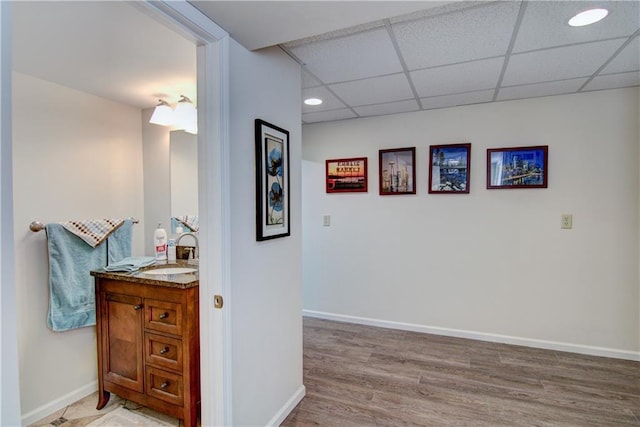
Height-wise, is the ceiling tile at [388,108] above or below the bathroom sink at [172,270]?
above

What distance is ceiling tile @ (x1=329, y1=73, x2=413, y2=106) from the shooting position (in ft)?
7.84

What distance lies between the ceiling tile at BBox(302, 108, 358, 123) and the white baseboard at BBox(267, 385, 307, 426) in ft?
7.94

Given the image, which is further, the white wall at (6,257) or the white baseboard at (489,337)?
the white baseboard at (489,337)

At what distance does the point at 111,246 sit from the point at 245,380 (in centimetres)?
148

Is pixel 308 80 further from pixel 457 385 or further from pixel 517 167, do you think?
pixel 457 385

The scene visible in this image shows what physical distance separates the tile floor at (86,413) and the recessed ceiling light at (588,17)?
3.10 meters

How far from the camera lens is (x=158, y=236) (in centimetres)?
238

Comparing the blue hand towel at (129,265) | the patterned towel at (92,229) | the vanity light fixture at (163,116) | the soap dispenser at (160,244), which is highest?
the vanity light fixture at (163,116)

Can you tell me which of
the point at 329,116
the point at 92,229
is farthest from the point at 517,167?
the point at 92,229

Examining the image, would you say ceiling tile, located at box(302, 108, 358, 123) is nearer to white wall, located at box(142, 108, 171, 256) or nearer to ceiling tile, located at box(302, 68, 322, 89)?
ceiling tile, located at box(302, 68, 322, 89)

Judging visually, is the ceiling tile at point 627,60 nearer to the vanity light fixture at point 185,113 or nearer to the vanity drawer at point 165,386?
the vanity light fixture at point 185,113

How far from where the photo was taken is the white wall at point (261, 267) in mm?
1522

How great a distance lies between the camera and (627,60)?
2078 millimetres

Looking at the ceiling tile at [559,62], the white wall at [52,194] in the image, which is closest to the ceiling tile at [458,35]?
the ceiling tile at [559,62]
